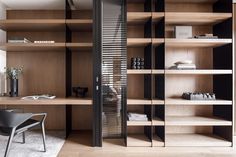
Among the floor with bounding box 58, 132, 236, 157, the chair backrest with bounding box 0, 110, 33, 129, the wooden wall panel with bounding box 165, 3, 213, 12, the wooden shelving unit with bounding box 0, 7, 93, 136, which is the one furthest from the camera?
the wooden shelving unit with bounding box 0, 7, 93, 136

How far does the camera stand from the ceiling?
3176 millimetres

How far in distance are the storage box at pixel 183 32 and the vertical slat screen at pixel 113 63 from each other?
0.84 m

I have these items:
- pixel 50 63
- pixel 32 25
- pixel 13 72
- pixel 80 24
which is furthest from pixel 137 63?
pixel 13 72

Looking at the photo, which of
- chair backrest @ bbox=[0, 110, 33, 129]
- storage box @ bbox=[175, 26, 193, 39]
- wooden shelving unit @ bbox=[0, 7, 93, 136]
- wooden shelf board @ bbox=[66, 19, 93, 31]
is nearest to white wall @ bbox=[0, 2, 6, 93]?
wooden shelving unit @ bbox=[0, 7, 93, 136]

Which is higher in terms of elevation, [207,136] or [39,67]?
[39,67]

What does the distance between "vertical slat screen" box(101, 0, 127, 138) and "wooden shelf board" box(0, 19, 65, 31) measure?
710 mm

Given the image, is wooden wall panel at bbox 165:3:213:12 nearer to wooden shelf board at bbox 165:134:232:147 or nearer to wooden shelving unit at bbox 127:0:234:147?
wooden shelving unit at bbox 127:0:234:147

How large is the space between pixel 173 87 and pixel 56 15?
7.90 ft

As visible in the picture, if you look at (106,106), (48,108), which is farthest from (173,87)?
(48,108)

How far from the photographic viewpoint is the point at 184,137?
3080mm

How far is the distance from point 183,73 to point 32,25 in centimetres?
243

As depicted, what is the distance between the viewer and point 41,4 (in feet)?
10.8

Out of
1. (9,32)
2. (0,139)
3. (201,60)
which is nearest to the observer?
(0,139)

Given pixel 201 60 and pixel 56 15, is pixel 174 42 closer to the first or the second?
pixel 201 60
